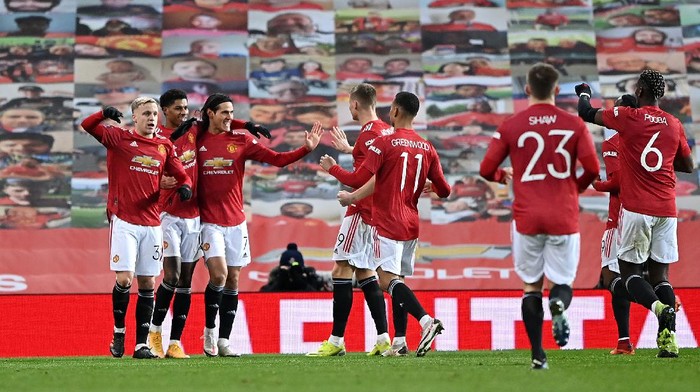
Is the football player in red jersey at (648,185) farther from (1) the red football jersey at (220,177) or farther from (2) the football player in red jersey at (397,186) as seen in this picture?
(1) the red football jersey at (220,177)

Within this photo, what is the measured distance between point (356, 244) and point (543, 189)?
2.88 m

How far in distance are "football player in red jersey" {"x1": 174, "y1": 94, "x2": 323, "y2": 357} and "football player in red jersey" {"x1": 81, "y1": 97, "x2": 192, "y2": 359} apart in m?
0.40

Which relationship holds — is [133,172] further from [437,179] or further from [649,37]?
[649,37]

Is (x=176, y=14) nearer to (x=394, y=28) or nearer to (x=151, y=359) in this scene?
(x=394, y=28)

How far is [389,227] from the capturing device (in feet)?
27.6

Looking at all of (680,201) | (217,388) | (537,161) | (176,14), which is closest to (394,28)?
(176,14)

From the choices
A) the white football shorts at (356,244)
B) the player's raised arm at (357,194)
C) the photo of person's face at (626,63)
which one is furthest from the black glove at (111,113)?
the photo of person's face at (626,63)

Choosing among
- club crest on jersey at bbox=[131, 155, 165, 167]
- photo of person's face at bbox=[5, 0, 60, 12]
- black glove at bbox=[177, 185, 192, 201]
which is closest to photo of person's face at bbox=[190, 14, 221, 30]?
photo of person's face at bbox=[5, 0, 60, 12]

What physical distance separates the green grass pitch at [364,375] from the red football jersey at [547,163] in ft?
3.00

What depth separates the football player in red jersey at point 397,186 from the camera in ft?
27.4

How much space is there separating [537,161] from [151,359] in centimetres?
371

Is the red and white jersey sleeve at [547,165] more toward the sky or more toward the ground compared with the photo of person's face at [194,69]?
more toward the ground

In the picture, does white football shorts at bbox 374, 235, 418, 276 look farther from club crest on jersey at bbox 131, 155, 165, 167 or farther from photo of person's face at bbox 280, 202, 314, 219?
photo of person's face at bbox 280, 202, 314, 219

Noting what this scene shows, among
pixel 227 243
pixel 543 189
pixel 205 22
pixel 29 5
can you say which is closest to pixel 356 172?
pixel 227 243
